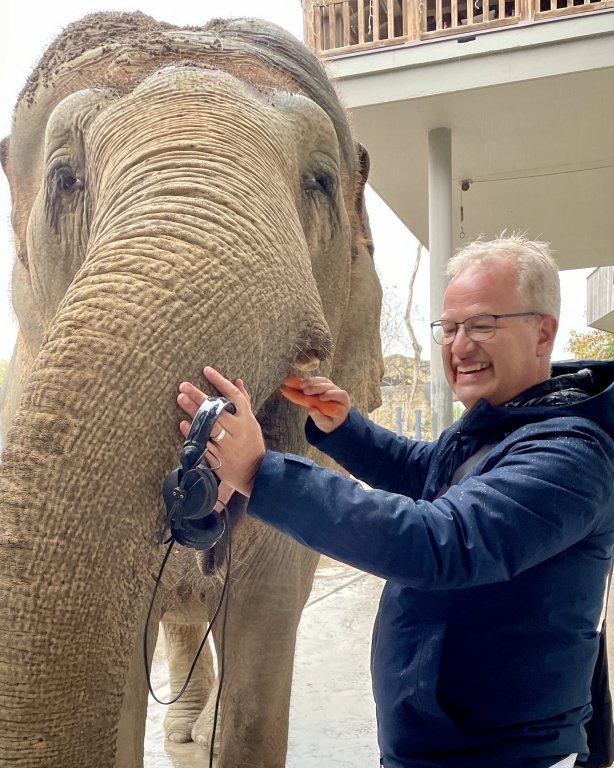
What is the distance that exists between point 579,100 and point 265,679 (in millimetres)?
4023

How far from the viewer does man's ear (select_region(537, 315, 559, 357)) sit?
49.1 inches

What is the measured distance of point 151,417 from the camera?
1005 millimetres

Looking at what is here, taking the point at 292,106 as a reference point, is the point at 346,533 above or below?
below

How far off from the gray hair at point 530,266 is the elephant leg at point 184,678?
78.8 inches

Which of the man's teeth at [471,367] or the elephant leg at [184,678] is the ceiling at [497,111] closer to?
the elephant leg at [184,678]

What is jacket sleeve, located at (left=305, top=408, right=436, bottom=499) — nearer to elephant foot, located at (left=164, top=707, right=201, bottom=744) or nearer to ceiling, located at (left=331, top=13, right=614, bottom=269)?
elephant foot, located at (left=164, top=707, right=201, bottom=744)

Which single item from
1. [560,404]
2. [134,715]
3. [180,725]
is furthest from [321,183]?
[180,725]

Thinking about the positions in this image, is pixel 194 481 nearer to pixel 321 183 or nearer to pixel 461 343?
pixel 461 343

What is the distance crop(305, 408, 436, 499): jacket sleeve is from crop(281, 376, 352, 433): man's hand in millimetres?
18

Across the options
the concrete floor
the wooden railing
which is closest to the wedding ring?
the concrete floor

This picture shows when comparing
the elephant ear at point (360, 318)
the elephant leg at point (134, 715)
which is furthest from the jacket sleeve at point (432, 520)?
the elephant ear at point (360, 318)

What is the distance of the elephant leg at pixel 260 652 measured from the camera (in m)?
1.94

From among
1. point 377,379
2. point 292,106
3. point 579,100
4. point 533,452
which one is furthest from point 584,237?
point 533,452

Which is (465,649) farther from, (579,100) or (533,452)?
(579,100)
